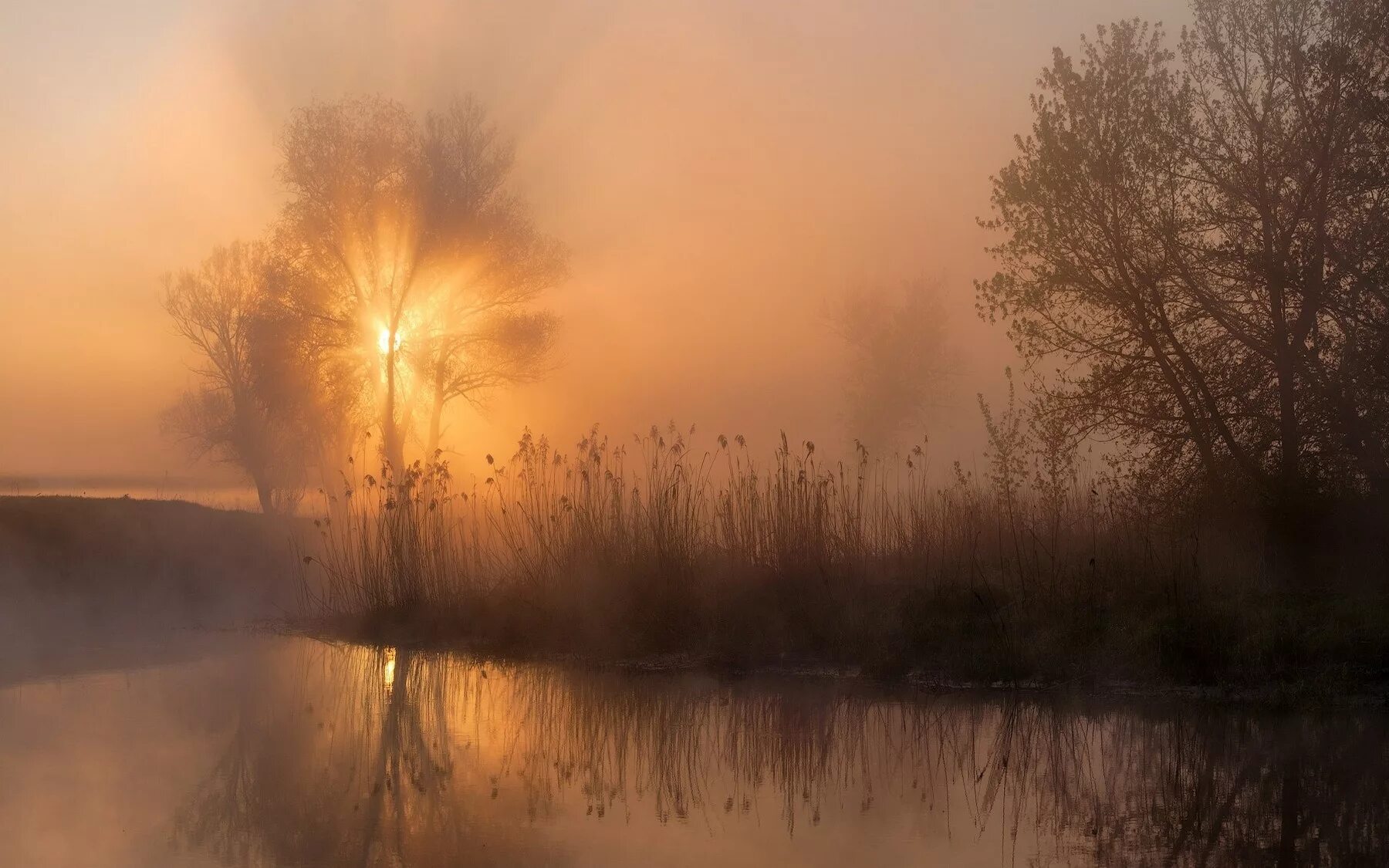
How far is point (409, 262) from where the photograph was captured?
23844mm

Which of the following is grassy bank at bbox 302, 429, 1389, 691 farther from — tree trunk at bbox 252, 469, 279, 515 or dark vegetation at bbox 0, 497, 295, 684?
tree trunk at bbox 252, 469, 279, 515

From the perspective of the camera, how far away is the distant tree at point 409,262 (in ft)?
77.2

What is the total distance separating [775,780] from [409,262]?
19.9m

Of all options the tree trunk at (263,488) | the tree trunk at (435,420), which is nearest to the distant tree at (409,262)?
Answer: the tree trunk at (435,420)

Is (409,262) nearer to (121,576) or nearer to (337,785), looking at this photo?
(121,576)

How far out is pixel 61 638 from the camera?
10.5 m

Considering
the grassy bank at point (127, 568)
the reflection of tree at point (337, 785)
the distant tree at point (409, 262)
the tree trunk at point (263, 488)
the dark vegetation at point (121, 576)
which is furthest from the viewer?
the tree trunk at point (263, 488)

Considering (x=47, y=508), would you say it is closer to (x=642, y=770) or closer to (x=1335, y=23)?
(x=642, y=770)

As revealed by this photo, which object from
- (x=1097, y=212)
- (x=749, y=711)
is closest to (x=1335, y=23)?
(x=1097, y=212)

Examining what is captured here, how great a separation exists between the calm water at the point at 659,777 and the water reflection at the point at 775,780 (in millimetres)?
20

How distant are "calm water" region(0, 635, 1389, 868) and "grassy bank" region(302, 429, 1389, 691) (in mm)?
847

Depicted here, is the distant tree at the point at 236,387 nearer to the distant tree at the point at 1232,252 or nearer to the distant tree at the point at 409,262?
the distant tree at the point at 409,262

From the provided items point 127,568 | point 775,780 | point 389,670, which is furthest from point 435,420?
point 775,780

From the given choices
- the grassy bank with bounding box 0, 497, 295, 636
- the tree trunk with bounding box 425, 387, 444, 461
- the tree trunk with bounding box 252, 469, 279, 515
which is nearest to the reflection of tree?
the grassy bank with bounding box 0, 497, 295, 636
